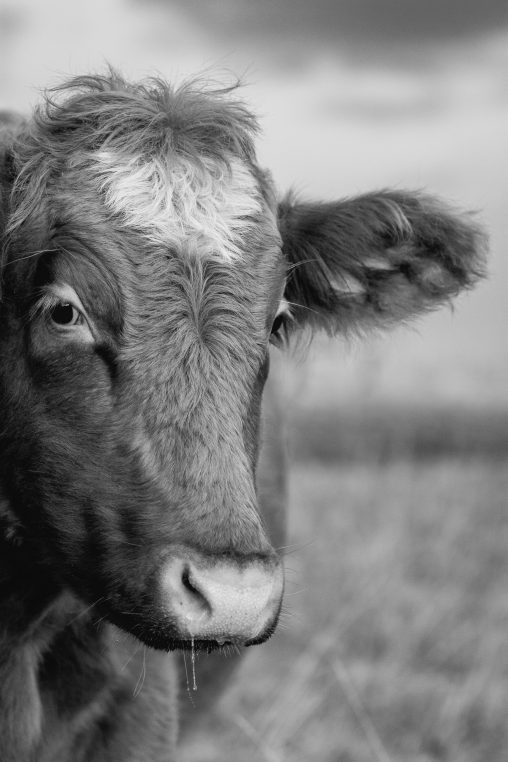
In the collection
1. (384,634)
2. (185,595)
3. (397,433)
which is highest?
(185,595)

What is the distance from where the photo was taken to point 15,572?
4.72m

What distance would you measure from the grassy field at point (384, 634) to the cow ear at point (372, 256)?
1.14m

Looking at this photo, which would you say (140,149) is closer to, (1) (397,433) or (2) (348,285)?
(2) (348,285)

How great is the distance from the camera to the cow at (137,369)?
395cm

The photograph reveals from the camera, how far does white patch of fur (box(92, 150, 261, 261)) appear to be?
14.5 ft

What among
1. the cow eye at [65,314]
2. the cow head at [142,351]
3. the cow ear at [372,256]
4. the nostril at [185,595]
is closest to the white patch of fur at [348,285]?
the cow ear at [372,256]

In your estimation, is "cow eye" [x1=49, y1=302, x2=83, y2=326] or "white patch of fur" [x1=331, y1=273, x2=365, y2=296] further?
"white patch of fur" [x1=331, y1=273, x2=365, y2=296]

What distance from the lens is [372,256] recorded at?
5363mm

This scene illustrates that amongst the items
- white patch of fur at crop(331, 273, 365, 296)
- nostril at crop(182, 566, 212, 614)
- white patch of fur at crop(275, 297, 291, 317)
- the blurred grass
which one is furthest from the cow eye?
the blurred grass

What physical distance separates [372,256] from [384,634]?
477cm

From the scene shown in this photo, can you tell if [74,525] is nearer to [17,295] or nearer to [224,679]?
[17,295]

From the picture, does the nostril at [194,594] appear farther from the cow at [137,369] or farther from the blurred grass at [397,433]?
the blurred grass at [397,433]

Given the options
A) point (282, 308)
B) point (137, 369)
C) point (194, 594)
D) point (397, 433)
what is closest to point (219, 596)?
point (194, 594)

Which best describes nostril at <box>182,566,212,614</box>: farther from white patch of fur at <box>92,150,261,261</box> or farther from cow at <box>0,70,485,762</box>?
white patch of fur at <box>92,150,261,261</box>
